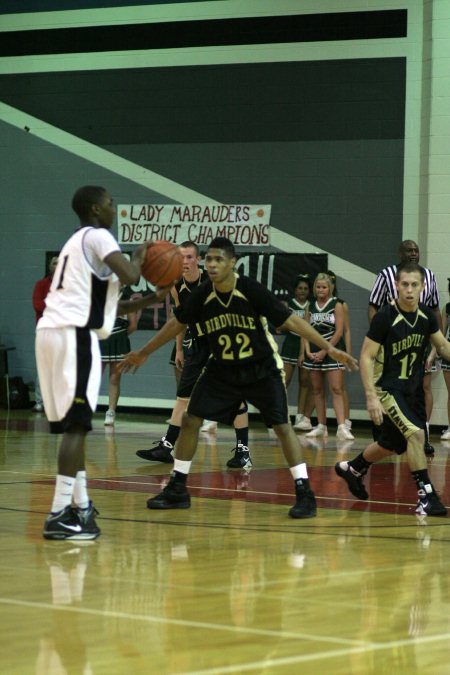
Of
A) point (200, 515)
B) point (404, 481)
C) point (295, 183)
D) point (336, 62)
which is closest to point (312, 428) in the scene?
point (295, 183)

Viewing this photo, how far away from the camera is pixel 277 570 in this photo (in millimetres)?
6160

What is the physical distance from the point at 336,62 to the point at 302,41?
1.89 feet

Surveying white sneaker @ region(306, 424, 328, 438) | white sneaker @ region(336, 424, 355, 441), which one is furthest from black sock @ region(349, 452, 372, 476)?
white sneaker @ region(306, 424, 328, 438)

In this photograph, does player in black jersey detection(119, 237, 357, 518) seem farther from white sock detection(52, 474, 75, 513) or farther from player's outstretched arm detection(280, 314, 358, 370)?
white sock detection(52, 474, 75, 513)

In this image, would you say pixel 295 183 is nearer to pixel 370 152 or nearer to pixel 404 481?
pixel 370 152

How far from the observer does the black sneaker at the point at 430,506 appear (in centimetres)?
814

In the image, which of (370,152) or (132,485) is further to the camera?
(370,152)

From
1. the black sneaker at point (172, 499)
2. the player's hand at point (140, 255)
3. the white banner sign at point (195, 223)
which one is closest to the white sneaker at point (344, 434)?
the white banner sign at point (195, 223)

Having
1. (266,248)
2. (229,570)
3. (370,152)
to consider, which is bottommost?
(229,570)

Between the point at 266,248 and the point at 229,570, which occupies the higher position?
the point at 266,248

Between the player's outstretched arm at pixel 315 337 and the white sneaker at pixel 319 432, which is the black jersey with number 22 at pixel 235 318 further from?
the white sneaker at pixel 319 432

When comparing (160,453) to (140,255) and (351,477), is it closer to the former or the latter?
(351,477)

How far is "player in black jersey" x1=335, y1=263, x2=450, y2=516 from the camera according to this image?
8242mm

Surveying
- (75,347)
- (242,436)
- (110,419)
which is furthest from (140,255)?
(110,419)
